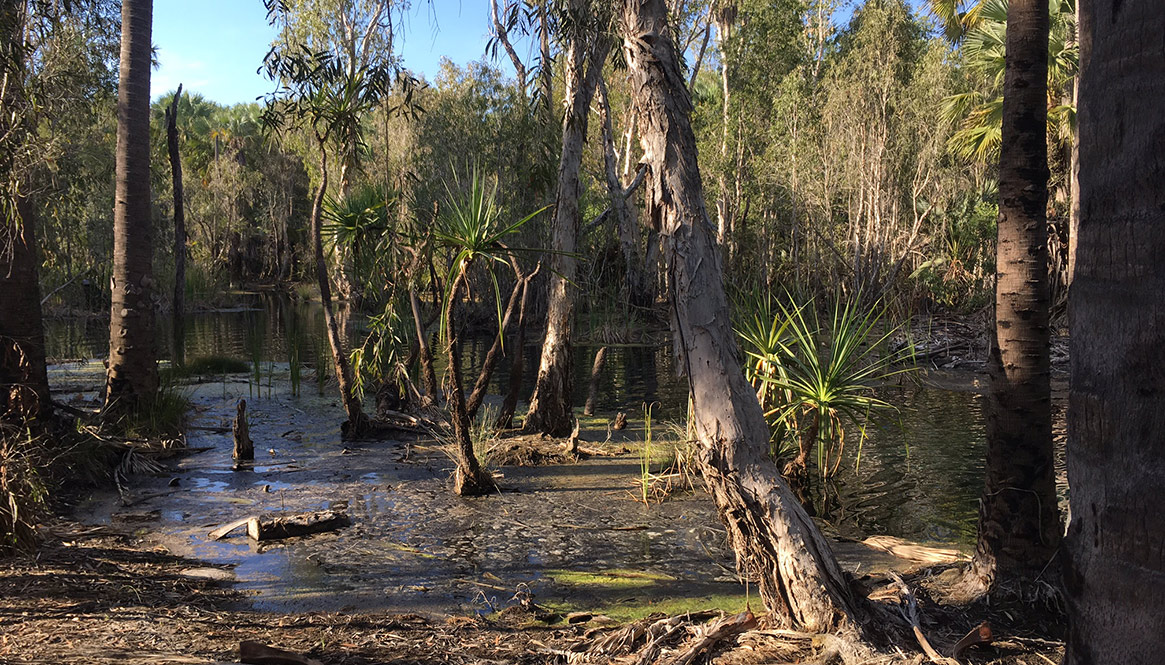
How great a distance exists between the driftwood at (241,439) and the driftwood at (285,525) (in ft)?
6.94

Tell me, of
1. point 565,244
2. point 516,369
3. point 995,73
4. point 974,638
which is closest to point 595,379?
point 516,369

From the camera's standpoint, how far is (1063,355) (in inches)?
619

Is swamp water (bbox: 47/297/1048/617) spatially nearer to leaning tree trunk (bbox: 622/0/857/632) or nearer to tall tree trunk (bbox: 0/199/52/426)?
tall tree trunk (bbox: 0/199/52/426)

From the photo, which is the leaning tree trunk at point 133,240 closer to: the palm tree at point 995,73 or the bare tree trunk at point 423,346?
the bare tree trunk at point 423,346

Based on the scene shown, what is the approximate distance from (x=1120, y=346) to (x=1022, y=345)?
3.20 m

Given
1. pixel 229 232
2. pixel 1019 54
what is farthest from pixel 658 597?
pixel 229 232

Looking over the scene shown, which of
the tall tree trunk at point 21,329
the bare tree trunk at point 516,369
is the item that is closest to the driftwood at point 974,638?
the bare tree trunk at point 516,369

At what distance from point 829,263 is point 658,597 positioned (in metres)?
18.7

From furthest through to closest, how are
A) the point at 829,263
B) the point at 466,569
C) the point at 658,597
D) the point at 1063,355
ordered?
the point at 829,263, the point at 1063,355, the point at 466,569, the point at 658,597

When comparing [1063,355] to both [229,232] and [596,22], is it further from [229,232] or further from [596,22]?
[229,232]

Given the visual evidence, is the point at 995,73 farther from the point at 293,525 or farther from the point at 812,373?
the point at 293,525

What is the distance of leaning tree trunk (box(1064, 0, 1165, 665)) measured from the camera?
1.78 metres

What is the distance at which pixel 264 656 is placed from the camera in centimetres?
374

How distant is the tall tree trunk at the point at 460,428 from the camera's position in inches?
282
